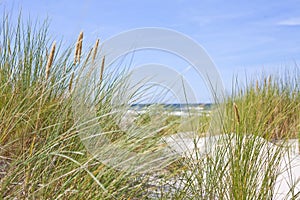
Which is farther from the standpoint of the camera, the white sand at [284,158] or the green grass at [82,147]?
the white sand at [284,158]

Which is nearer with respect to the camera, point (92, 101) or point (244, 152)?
point (244, 152)

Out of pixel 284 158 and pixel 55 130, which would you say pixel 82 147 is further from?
pixel 284 158

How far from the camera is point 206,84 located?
6.87 feet

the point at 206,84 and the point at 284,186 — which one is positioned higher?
the point at 206,84

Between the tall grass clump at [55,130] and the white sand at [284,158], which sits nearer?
the tall grass clump at [55,130]

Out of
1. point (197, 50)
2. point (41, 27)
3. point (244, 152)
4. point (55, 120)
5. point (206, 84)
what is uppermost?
point (41, 27)

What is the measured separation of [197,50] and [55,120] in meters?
0.88

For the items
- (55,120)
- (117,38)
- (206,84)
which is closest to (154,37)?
(117,38)

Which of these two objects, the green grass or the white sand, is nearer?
the green grass

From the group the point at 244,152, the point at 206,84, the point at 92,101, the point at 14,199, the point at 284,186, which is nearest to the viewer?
the point at 14,199

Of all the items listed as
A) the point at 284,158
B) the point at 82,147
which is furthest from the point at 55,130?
the point at 284,158

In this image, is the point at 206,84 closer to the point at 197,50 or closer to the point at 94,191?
the point at 197,50

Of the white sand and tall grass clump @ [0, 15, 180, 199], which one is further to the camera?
the white sand

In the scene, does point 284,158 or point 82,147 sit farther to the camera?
point 284,158
